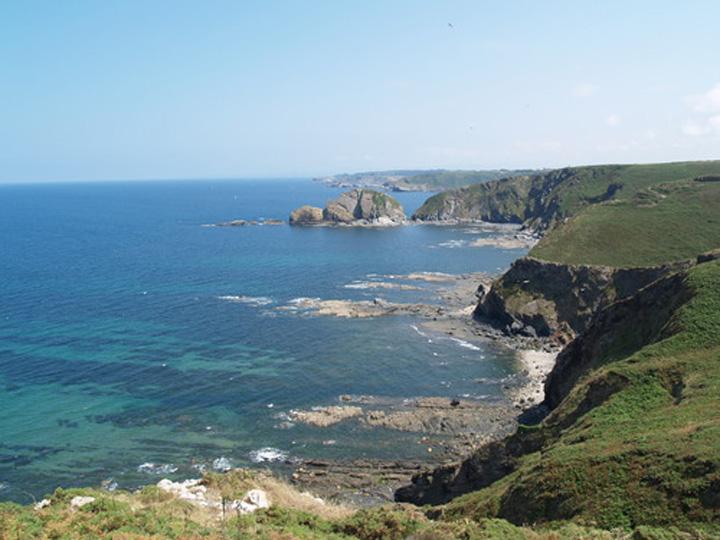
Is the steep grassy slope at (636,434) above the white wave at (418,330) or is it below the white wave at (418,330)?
above

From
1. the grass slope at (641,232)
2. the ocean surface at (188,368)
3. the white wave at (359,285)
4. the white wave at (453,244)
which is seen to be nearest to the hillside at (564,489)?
the ocean surface at (188,368)

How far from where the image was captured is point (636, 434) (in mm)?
36031

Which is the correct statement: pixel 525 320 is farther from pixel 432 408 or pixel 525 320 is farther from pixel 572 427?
pixel 572 427

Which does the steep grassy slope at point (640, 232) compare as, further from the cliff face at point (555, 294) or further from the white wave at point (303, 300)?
the white wave at point (303, 300)

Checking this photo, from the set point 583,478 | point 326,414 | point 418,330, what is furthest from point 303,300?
point 583,478

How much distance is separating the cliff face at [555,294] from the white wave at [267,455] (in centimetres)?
5060

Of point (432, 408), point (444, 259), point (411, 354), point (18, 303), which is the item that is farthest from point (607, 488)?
point (444, 259)

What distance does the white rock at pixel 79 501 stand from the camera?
27.7 m

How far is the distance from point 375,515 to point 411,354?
57830mm

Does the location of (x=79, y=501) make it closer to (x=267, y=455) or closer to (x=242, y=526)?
(x=242, y=526)

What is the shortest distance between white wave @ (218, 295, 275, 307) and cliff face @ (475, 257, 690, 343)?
39.1 metres

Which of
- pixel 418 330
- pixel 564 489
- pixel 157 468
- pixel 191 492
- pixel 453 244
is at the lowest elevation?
pixel 157 468

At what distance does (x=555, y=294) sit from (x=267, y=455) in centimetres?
6298

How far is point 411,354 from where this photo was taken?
276 ft
